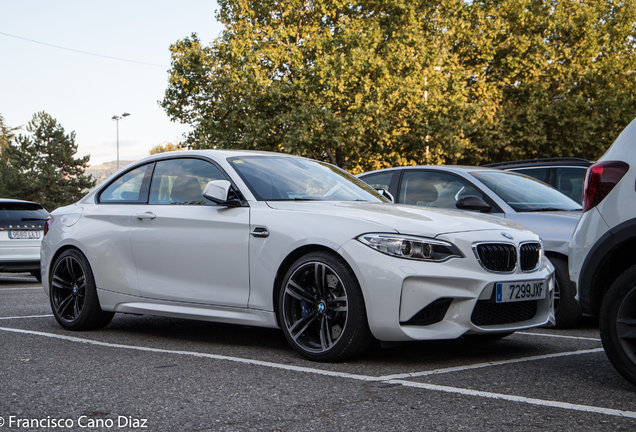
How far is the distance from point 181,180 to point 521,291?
115 inches

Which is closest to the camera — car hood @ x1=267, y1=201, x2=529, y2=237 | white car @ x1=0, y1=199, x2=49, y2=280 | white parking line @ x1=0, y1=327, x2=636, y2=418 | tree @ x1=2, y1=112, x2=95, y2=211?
white parking line @ x1=0, y1=327, x2=636, y2=418

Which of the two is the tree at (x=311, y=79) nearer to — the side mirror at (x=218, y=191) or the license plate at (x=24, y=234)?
the license plate at (x=24, y=234)

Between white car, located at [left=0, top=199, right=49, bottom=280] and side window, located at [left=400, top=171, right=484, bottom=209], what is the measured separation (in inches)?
312

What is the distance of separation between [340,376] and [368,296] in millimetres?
529

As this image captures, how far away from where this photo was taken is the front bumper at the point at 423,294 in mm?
4340

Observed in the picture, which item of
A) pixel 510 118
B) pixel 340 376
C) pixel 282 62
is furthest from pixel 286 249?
pixel 510 118

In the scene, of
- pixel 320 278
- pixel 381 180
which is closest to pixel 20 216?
pixel 381 180

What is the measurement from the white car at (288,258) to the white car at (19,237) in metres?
6.53

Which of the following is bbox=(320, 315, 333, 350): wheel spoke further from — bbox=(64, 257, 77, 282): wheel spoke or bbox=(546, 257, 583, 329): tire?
bbox=(64, 257, 77, 282): wheel spoke

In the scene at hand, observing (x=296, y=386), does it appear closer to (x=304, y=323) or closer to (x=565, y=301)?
(x=304, y=323)

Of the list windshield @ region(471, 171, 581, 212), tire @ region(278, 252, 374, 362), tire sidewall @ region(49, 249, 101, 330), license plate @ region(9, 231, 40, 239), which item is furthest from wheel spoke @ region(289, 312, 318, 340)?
license plate @ region(9, 231, 40, 239)

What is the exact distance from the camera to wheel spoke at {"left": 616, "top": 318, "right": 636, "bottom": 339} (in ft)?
12.5

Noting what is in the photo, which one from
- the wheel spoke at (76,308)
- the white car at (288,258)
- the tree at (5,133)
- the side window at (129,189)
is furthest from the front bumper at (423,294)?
the tree at (5,133)

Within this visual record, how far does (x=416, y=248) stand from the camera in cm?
443
